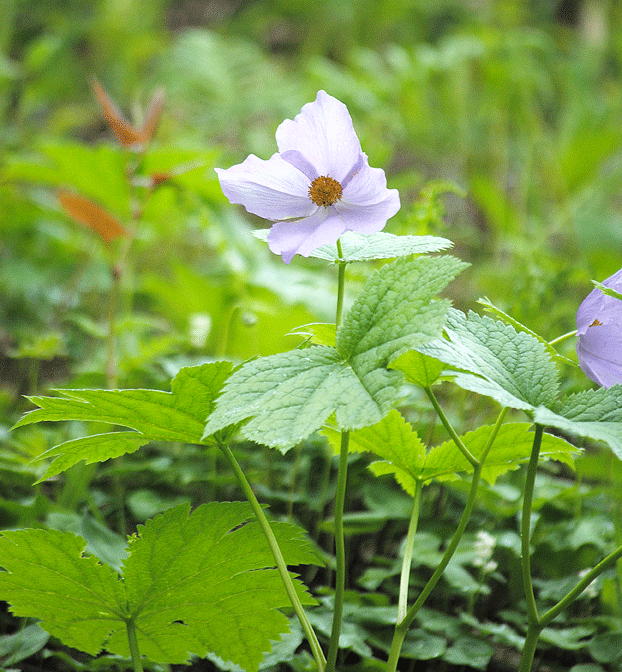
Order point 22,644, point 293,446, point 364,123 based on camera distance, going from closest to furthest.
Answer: point 293,446
point 22,644
point 364,123

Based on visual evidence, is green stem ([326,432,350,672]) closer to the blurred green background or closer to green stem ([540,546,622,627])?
green stem ([540,546,622,627])

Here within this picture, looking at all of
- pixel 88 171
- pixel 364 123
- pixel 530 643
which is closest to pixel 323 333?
pixel 530 643

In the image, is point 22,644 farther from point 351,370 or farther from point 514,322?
point 514,322

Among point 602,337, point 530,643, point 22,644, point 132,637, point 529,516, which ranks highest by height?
point 602,337

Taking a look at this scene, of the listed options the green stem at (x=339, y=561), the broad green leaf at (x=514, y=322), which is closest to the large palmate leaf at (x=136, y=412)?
the green stem at (x=339, y=561)

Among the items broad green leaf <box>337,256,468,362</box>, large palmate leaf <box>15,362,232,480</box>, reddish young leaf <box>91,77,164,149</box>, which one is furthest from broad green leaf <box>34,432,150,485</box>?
reddish young leaf <box>91,77,164,149</box>

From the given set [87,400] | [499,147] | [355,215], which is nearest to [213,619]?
[87,400]
